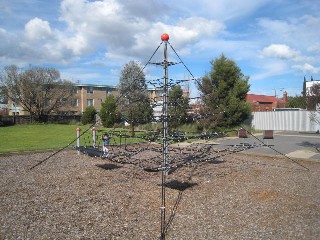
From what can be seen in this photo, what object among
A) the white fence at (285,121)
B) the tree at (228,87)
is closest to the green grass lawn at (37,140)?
the tree at (228,87)

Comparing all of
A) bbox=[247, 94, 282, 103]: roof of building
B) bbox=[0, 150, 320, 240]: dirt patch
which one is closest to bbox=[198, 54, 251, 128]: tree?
bbox=[0, 150, 320, 240]: dirt patch

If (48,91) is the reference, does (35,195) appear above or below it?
below

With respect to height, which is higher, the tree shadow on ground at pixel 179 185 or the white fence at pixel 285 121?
the white fence at pixel 285 121

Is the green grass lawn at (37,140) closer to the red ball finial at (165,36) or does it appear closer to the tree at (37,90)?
the red ball finial at (165,36)

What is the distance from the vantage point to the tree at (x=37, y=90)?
45.7m

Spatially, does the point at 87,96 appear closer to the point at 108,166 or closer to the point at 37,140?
the point at 37,140

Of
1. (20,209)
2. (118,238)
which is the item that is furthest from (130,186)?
(118,238)

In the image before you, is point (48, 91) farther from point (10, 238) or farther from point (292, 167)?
point (10, 238)

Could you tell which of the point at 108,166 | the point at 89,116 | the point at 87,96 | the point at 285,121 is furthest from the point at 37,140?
the point at 87,96

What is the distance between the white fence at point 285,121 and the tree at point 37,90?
94.4 ft

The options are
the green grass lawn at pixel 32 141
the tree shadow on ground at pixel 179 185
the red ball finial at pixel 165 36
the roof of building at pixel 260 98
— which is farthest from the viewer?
the roof of building at pixel 260 98

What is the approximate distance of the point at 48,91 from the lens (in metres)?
47.3

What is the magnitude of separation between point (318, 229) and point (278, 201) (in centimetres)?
172

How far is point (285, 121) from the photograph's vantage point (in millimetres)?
33844
